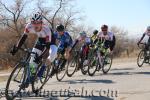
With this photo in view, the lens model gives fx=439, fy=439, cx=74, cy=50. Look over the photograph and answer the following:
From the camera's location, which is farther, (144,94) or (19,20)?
(19,20)

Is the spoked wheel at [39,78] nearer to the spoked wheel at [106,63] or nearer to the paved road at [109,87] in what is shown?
the paved road at [109,87]

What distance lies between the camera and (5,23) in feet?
195

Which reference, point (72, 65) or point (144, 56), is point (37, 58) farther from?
point (144, 56)

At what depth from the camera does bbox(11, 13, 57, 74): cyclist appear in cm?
1067

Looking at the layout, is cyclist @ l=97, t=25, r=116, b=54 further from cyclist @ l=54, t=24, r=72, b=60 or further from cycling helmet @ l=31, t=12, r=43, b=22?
cycling helmet @ l=31, t=12, r=43, b=22

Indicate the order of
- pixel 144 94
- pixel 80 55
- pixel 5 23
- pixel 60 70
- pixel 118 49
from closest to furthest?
pixel 144 94
pixel 60 70
pixel 80 55
pixel 5 23
pixel 118 49

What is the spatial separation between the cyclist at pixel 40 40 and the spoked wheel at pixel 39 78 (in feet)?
0.72

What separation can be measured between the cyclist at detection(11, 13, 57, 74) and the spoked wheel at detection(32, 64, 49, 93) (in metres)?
0.22

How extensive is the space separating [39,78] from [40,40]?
3.36 feet

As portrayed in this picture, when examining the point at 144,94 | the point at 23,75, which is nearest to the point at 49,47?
the point at 23,75

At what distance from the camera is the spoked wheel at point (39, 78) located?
11.0 m

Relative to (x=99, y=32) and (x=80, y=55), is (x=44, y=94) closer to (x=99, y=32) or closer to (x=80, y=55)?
(x=80, y=55)

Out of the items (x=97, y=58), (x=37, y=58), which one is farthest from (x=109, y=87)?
(x=97, y=58)

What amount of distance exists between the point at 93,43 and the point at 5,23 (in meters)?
43.2
